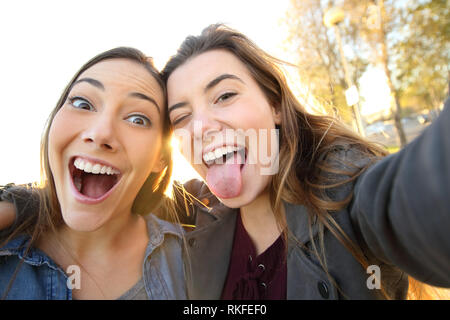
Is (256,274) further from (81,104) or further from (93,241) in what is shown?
(81,104)

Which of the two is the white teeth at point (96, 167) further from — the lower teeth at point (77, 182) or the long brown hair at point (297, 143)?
the long brown hair at point (297, 143)

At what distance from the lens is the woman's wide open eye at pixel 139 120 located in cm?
118

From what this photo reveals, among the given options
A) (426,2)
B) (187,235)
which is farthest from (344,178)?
(426,2)

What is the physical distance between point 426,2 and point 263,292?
26.0 ft

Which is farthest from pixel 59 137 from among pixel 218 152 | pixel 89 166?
pixel 218 152

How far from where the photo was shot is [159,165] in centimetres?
141

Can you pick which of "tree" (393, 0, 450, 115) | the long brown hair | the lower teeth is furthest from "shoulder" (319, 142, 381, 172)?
"tree" (393, 0, 450, 115)

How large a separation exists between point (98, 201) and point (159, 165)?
414mm

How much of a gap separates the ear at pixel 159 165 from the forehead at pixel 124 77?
1.11ft

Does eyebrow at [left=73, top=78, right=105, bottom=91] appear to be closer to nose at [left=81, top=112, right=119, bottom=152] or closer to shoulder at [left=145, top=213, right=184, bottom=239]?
nose at [left=81, top=112, right=119, bottom=152]

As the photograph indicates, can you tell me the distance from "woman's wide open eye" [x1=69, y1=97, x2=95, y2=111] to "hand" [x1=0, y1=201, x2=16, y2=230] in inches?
21.6
